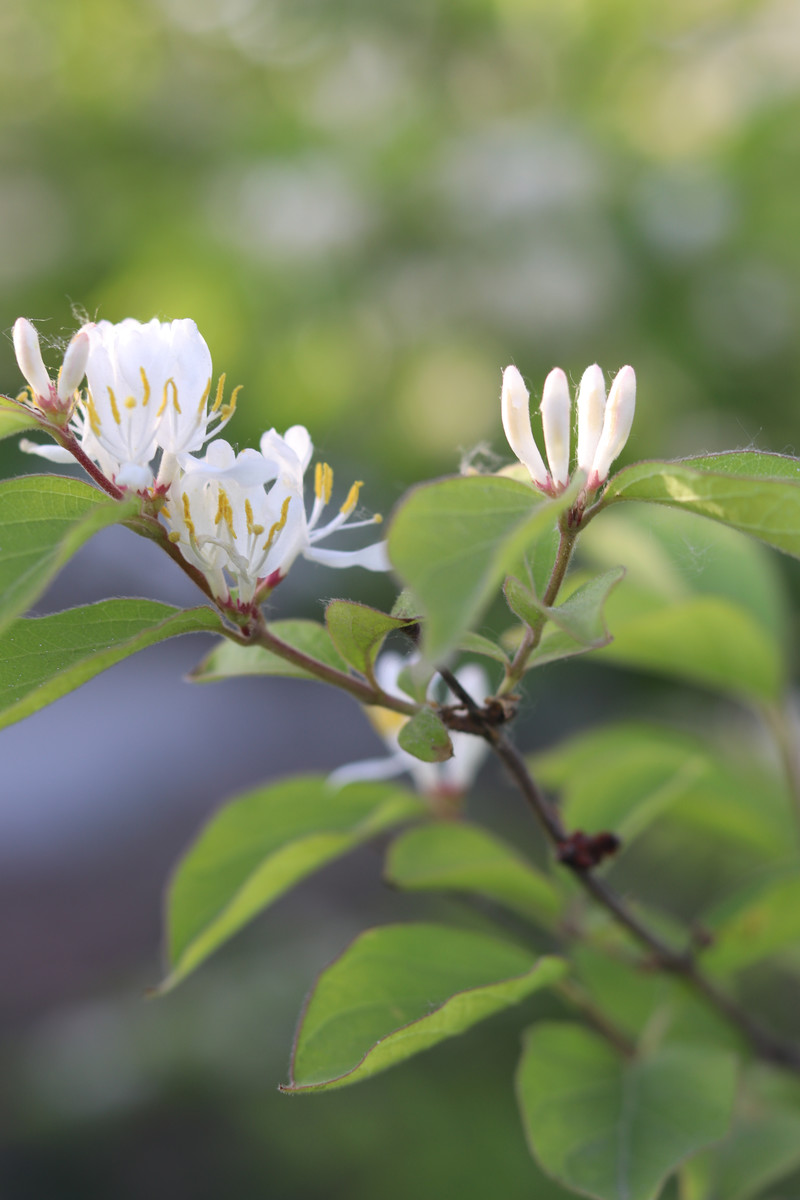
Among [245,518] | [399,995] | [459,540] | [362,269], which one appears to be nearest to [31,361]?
[245,518]

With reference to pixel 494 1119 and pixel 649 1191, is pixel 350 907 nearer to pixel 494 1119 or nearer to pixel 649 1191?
pixel 494 1119

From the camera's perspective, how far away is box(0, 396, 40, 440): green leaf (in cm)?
41

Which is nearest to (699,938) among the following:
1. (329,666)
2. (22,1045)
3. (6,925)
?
(329,666)

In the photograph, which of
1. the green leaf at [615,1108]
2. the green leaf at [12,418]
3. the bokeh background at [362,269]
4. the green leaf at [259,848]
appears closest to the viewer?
the green leaf at [12,418]

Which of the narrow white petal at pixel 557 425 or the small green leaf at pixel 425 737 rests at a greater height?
the narrow white petal at pixel 557 425

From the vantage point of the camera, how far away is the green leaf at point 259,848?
2.08ft

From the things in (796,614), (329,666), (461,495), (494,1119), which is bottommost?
(494,1119)

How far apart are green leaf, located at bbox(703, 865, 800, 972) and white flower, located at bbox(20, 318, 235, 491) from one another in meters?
0.48

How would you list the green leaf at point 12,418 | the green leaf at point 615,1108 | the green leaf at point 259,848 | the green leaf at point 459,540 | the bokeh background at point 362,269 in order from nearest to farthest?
the green leaf at point 459,540, the green leaf at point 12,418, the green leaf at point 615,1108, the green leaf at point 259,848, the bokeh background at point 362,269

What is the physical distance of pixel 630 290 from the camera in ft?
5.73

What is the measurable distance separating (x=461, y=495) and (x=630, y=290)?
154cm

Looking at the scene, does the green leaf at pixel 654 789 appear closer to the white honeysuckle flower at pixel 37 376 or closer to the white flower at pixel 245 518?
the white flower at pixel 245 518

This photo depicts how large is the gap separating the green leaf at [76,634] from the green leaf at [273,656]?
0.16 ft

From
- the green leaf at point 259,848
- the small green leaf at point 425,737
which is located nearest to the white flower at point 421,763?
the green leaf at point 259,848
